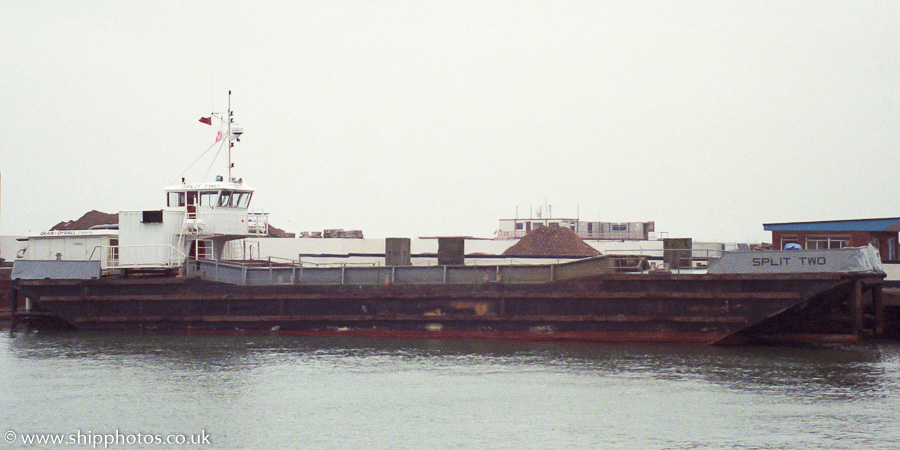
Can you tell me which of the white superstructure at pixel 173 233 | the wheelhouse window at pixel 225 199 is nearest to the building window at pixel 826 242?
the white superstructure at pixel 173 233

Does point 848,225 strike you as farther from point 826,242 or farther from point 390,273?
point 390,273

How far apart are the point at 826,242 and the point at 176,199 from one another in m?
25.6

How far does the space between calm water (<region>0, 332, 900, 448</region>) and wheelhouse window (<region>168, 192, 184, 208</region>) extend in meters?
6.23

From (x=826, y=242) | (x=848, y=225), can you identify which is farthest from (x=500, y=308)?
(x=848, y=225)

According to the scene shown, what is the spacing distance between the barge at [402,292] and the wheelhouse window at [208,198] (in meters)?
0.05

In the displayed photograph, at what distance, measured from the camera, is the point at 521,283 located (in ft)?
86.5

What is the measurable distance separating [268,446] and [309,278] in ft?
43.2

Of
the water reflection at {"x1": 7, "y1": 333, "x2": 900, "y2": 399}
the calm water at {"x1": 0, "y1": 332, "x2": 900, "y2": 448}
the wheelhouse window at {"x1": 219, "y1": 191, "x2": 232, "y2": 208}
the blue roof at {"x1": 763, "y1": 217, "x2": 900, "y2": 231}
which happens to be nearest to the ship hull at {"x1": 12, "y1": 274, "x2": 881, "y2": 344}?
the water reflection at {"x1": 7, "y1": 333, "x2": 900, "y2": 399}

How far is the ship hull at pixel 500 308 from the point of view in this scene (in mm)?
24047

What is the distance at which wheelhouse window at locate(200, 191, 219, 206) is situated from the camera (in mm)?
30125

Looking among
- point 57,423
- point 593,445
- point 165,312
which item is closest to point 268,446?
point 57,423

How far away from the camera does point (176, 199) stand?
30.3 meters

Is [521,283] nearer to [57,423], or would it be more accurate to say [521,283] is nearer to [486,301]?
[486,301]

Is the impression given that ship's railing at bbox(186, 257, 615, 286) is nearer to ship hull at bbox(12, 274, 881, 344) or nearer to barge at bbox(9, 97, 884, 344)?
barge at bbox(9, 97, 884, 344)
